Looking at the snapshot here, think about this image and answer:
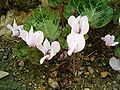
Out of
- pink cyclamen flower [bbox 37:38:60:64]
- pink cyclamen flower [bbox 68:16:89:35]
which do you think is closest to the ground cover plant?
pink cyclamen flower [bbox 37:38:60:64]

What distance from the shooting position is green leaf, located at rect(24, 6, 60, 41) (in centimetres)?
145

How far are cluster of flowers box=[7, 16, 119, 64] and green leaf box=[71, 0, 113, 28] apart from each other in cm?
9

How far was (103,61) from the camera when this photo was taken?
1.63m

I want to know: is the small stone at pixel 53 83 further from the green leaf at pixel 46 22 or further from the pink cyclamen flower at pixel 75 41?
the pink cyclamen flower at pixel 75 41

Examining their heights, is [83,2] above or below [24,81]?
above

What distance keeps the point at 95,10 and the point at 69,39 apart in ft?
0.94

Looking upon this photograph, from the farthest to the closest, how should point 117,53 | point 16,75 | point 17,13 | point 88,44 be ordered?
point 17,13 → point 88,44 → point 16,75 → point 117,53

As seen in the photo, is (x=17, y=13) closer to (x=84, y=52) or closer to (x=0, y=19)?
(x=0, y=19)

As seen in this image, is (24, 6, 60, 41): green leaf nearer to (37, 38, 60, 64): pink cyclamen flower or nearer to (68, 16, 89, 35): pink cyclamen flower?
(37, 38, 60, 64): pink cyclamen flower

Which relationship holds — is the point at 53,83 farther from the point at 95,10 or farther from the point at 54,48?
the point at 95,10

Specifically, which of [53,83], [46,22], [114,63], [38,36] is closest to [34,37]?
[38,36]

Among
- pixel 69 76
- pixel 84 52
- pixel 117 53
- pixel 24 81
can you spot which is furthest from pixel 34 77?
pixel 117 53

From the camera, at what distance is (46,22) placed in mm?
1496

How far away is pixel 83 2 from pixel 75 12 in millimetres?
59
